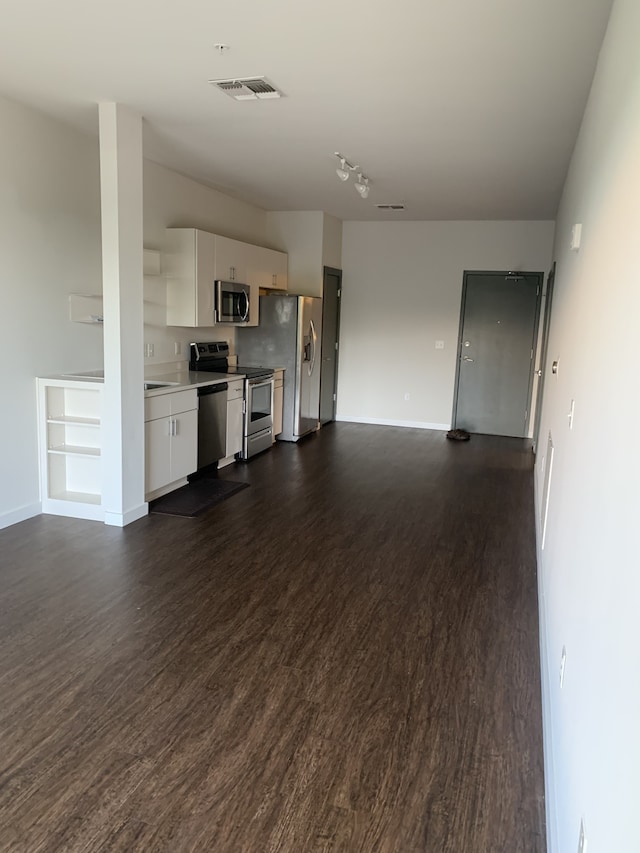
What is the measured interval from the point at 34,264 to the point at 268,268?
132 inches

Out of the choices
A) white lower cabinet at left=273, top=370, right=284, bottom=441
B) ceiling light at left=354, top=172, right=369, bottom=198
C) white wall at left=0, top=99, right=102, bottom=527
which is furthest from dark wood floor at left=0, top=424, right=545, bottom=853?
ceiling light at left=354, top=172, right=369, bottom=198

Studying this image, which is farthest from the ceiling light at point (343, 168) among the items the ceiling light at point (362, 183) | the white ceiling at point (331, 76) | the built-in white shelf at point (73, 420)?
the built-in white shelf at point (73, 420)

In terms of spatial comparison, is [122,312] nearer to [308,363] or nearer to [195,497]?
[195,497]

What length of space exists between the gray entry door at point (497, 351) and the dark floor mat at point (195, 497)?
3.93 metres

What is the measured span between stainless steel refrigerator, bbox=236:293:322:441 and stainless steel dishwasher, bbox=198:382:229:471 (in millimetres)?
1439

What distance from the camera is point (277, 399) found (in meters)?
7.05

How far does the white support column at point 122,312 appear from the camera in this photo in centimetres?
396

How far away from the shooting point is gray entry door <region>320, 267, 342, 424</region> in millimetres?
7998

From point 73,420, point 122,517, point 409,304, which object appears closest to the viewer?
point 122,517

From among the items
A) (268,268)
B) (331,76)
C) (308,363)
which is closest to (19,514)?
(331,76)

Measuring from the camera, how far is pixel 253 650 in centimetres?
279

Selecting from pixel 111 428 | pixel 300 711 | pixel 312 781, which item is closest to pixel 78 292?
pixel 111 428

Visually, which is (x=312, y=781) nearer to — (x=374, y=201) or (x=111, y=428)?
(x=111, y=428)

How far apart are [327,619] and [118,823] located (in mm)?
1434
